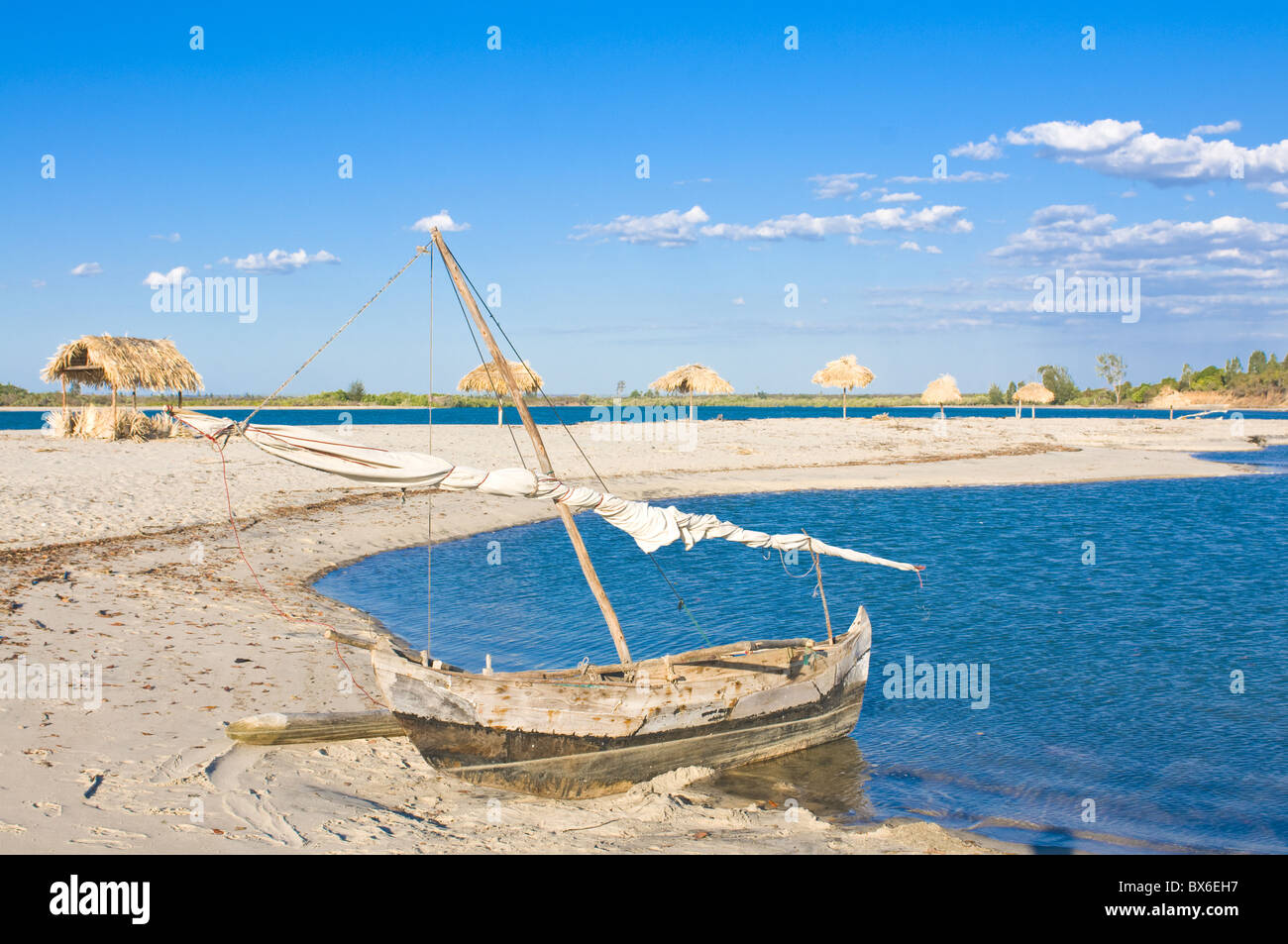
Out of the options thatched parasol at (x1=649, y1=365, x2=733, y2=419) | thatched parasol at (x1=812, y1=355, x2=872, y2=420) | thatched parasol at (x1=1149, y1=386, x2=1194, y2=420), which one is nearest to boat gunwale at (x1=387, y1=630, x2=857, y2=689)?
thatched parasol at (x1=649, y1=365, x2=733, y2=419)

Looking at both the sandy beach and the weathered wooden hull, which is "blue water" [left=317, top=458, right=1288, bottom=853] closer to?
the weathered wooden hull

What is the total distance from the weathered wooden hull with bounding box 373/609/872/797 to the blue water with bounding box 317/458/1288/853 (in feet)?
1.83

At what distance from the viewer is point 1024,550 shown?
70.9 feet

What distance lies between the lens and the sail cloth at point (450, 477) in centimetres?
745

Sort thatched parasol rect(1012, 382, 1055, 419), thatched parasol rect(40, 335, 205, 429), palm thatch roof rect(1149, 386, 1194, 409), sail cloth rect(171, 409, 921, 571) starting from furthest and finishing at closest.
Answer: palm thatch roof rect(1149, 386, 1194, 409)
thatched parasol rect(1012, 382, 1055, 419)
thatched parasol rect(40, 335, 205, 429)
sail cloth rect(171, 409, 921, 571)

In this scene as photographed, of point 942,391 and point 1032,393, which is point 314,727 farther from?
point 1032,393

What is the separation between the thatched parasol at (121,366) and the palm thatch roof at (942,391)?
45867 millimetres

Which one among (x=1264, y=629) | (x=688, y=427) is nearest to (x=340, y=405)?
(x=688, y=427)

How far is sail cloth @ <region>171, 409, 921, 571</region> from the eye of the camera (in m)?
7.45

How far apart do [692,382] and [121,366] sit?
2608 cm

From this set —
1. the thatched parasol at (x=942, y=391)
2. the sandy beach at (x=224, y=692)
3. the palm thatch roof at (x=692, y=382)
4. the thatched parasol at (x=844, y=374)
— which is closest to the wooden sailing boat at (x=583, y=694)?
the sandy beach at (x=224, y=692)

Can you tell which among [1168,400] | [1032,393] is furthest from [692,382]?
[1168,400]
